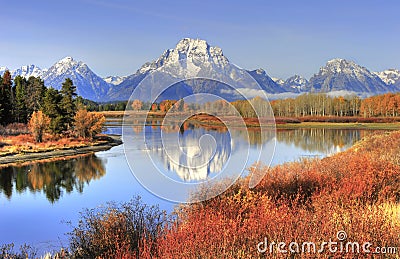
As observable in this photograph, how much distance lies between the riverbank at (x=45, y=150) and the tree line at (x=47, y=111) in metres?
2.31

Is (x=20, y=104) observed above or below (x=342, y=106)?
above

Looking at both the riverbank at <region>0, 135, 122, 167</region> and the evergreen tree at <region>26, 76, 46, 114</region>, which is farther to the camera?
the evergreen tree at <region>26, 76, 46, 114</region>

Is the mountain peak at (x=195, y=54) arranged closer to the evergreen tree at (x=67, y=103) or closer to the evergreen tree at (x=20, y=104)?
the evergreen tree at (x=67, y=103)

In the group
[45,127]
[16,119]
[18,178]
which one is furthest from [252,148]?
[16,119]

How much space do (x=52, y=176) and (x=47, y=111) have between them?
2334 centimetres

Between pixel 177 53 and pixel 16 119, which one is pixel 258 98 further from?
pixel 16 119

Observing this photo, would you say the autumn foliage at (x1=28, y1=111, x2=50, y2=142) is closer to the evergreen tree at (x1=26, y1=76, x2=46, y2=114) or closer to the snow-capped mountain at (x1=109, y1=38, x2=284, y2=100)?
the evergreen tree at (x1=26, y1=76, x2=46, y2=114)

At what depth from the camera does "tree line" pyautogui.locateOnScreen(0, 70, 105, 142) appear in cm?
4659

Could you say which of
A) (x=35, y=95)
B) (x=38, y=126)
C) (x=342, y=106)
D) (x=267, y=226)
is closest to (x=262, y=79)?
(x=267, y=226)

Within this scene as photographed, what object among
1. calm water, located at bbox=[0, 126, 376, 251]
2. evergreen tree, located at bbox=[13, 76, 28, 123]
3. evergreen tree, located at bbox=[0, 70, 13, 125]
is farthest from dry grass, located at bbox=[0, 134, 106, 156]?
evergreen tree, located at bbox=[13, 76, 28, 123]

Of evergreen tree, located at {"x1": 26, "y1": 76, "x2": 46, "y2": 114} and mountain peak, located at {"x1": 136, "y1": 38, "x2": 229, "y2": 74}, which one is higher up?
evergreen tree, located at {"x1": 26, "y1": 76, "x2": 46, "y2": 114}

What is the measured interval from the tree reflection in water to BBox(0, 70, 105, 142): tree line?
14.0 metres

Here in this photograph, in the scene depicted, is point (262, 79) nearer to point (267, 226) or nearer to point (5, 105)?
point (267, 226)

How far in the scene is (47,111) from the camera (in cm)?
4812
